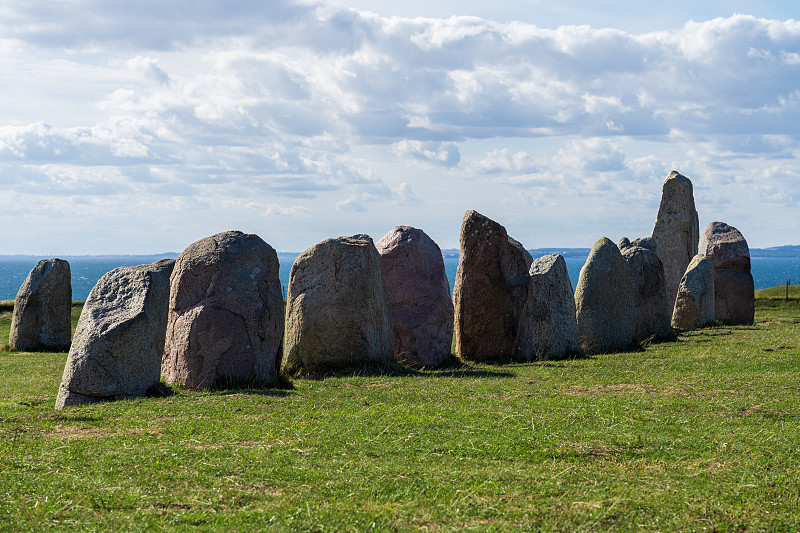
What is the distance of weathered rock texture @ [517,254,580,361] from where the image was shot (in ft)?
60.1

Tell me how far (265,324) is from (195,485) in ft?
21.0

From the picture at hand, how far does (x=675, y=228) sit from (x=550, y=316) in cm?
1453

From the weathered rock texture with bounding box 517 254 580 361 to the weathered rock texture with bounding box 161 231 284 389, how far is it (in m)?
6.64

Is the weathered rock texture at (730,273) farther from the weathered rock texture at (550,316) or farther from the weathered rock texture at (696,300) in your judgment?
the weathered rock texture at (550,316)

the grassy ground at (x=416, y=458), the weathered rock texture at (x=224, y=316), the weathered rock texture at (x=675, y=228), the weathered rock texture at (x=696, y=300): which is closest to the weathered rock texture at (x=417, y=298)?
the grassy ground at (x=416, y=458)

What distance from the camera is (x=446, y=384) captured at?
13633 mm

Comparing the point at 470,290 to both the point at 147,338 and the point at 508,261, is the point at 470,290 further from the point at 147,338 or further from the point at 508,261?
the point at 147,338

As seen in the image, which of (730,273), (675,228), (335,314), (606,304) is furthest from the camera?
(675,228)

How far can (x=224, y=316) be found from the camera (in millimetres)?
13070

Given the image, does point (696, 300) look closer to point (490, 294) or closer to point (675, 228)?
point (675, 228)

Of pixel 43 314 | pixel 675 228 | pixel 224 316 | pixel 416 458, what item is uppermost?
pixel 675 228

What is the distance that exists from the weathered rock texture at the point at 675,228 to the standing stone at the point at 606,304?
11056 millimetres

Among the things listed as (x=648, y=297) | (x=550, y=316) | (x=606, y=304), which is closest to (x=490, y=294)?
(x=550, y=316)

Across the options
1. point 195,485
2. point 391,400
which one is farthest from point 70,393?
point 195,485
